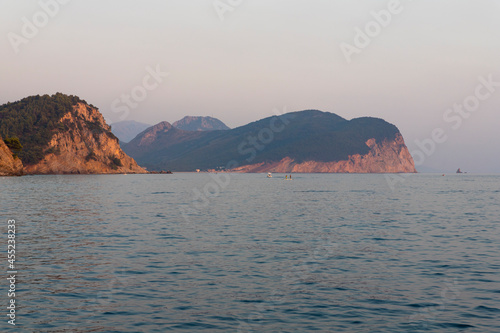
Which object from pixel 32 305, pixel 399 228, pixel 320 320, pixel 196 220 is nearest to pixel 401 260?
pixel 320 320

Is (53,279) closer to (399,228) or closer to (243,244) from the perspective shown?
(243,244)

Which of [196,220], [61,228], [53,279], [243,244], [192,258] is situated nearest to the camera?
[53,279]

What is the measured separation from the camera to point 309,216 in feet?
189

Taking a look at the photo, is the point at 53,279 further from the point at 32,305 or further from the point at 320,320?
the point at 320,320

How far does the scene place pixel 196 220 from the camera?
52031 millimetres

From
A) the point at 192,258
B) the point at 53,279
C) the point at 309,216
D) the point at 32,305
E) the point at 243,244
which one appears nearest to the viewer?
the point at 32,305

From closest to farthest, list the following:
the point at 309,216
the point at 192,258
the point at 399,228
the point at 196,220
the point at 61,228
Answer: the point at 192,258, the point at 61,228, the point at 399,228, the point at 196,220, the point at 309,216

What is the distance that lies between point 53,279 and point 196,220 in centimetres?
2852

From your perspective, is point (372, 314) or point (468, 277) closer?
point (372, 314)

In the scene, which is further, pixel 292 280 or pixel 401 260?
pixel 401 260

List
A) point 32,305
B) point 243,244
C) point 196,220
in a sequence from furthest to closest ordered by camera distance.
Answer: point 196,220
point 243,244
point 32,305

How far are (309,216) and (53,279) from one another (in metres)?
37.8

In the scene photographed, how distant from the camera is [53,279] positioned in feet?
78.0

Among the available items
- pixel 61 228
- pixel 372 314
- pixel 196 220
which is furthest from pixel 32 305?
pixel 196 220
